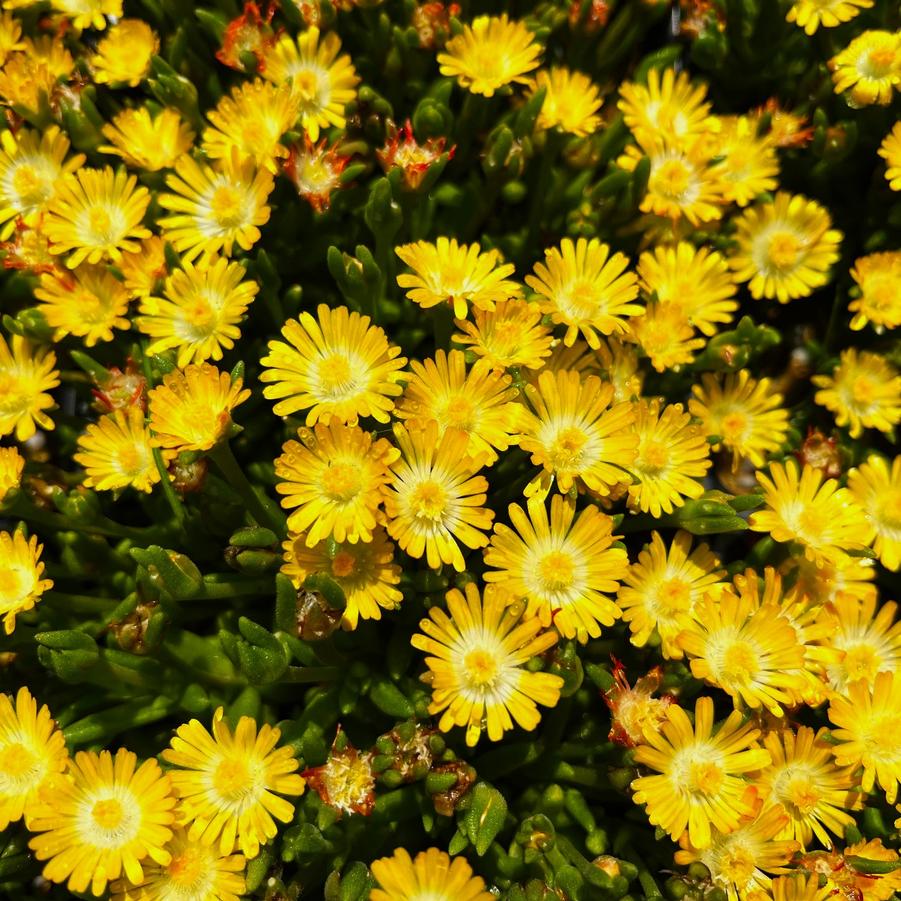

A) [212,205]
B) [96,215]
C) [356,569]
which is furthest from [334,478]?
[96,215]

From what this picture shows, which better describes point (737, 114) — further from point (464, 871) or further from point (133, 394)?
point (464, 871)

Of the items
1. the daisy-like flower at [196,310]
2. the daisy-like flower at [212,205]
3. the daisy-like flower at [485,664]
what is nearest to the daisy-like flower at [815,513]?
the daisy-like flower at [485,664]

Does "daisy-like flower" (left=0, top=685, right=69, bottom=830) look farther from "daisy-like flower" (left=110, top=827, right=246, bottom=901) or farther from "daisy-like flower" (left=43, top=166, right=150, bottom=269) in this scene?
"daisy-like flower" (left=43, top=166, right=150, bottom=269)

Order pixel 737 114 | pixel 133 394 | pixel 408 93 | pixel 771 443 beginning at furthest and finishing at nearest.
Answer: pixel 737 114 → pixel 408 93 → pixel 771 443 → pixel 133 394

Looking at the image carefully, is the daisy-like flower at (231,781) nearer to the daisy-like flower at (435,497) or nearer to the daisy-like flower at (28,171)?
the daisy-like flower at (435,497)

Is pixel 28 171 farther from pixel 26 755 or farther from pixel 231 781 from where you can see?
pixel 231 781

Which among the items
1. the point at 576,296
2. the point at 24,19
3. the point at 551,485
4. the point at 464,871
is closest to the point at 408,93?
the point at 576,296
